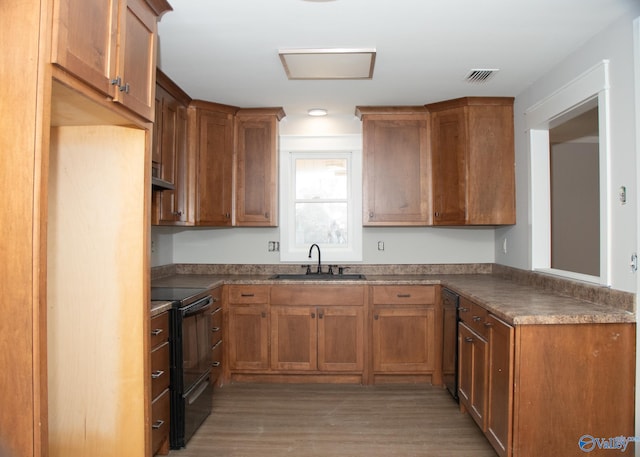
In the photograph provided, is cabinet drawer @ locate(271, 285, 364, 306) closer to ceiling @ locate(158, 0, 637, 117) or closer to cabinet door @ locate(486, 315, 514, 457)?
cabinet door @ locate(486, 315, 514, 457)

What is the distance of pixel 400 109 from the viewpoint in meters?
3.76

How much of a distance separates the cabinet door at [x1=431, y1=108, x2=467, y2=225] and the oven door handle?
200cm

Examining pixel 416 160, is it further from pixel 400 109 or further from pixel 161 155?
pixel 161 155

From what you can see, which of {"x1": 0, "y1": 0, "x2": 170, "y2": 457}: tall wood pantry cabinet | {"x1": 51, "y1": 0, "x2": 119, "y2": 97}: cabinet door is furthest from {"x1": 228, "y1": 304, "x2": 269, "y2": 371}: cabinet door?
{"x1": 51, "y1": 0, "x2": 119, "y2": 97}: cabinet door

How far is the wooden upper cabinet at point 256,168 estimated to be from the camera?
3.81 metres

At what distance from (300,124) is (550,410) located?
10.1 ft

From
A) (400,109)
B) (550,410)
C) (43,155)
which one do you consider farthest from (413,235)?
(43,155)

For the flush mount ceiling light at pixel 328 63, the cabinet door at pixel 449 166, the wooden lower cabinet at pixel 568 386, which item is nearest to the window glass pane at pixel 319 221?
the cabinet door at pixel 449 166

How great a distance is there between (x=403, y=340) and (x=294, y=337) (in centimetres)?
91

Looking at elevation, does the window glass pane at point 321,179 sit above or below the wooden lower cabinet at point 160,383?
above

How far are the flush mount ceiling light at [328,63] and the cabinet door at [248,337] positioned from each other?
6.21 feet

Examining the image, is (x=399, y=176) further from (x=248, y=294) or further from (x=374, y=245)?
(x=248, y=294)

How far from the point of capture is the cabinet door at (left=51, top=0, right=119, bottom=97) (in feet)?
4.28

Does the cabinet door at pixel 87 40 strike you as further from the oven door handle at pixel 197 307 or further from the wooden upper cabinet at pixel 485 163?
the wooden upper cabinet at pixel 485 163
